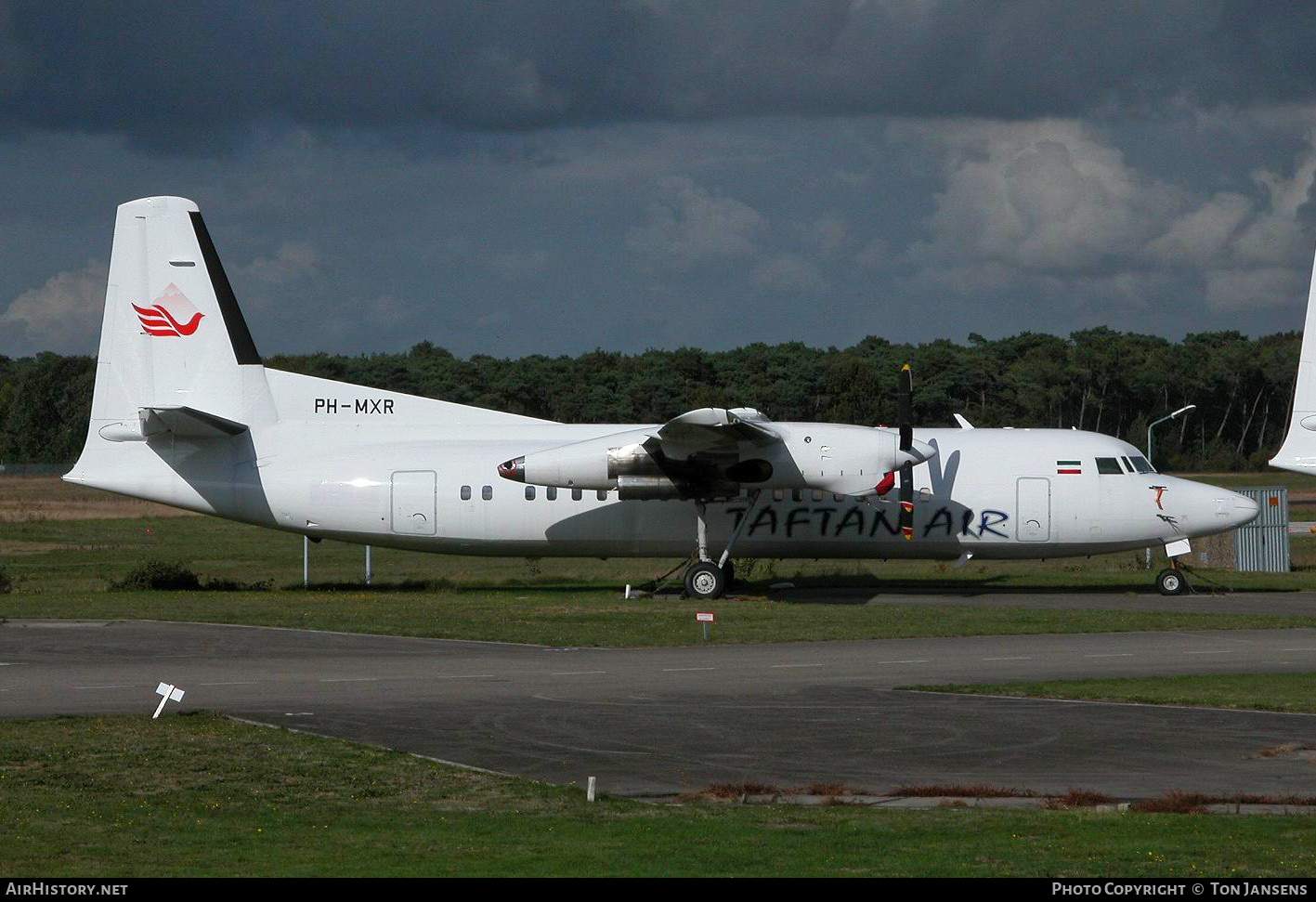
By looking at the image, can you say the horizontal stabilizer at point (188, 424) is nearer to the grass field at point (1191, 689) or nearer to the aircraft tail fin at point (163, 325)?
the aircraft tail fin at point (163, 325)

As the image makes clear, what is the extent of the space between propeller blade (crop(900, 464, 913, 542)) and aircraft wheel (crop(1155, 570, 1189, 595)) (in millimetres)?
6278

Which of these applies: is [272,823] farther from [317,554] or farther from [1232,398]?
[1232,398]

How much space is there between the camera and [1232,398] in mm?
95250

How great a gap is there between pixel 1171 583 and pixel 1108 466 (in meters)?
2.87

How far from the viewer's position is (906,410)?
28.6 meters

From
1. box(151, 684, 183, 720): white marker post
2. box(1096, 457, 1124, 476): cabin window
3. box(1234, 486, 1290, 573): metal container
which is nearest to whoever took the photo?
box(151, 684, 183, 720): white marker post

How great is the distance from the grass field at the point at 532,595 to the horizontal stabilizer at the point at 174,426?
3478 mm

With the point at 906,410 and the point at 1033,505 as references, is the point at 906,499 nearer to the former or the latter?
the point at 906,410

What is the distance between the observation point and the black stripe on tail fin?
3033 cm

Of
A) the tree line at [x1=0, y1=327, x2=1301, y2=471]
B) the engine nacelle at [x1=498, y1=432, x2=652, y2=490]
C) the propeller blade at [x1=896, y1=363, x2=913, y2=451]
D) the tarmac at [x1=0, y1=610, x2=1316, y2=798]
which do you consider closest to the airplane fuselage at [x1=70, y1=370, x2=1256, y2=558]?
the propeller blade at [x1=896, y1=363, x2=913, y2=451]

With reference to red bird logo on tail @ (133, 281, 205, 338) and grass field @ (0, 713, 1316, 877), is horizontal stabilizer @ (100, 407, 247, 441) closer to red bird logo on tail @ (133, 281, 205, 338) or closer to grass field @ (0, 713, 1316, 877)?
red bird logo on tail @ (133, 281, 205, 338)

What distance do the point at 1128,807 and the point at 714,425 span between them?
17.2 metres

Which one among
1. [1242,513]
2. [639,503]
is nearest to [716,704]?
[639,503]

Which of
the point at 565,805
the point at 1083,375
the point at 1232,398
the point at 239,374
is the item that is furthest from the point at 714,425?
the point at 1232,398
